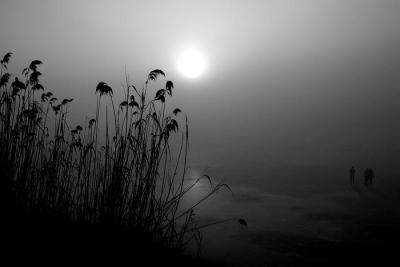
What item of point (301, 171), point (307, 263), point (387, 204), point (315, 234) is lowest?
point (307, 263)

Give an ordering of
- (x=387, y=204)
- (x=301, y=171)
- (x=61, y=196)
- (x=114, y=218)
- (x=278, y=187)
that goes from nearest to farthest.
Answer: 1. (x=114, y=218)
2. (x=61, y=196)
3. (x=387, y=204)
4. (x=278, y=187)
5. (x=301, y=171)

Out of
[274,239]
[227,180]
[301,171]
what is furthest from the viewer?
[301,171]

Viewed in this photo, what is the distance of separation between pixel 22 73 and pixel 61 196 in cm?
135

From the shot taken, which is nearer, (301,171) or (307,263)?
(307,263)

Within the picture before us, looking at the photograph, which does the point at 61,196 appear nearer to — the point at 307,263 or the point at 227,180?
the point at 307,263

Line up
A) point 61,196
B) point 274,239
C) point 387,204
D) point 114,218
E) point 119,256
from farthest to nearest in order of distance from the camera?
point 387,204 < point 274,239 < point 61,196 < point 114,218 < point 119,256

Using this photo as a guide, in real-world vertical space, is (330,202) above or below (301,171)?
below

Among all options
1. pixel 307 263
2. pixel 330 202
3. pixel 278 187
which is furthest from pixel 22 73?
pixel 278 187

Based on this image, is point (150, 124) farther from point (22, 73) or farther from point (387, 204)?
point (387, 204)

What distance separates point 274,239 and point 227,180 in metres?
9.36

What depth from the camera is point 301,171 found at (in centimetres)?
1914

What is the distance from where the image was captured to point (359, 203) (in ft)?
34.0

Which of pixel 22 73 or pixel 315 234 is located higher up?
pixel 22 73

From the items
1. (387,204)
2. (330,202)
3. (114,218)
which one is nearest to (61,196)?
(114,218)
